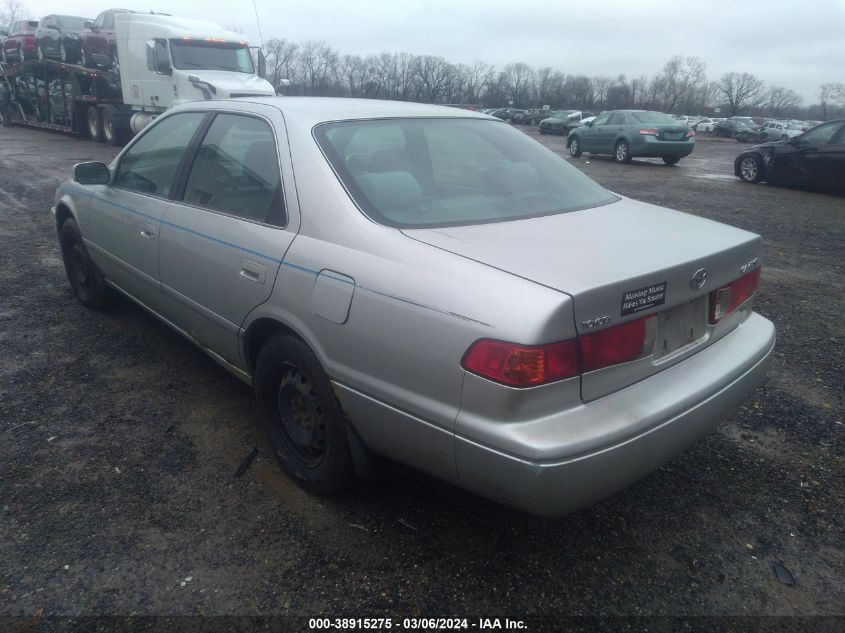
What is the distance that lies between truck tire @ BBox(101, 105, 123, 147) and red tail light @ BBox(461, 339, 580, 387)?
17358 mm

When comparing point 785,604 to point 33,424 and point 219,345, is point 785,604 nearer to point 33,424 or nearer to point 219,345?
point 219,345

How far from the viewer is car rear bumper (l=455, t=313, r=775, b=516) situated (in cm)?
192

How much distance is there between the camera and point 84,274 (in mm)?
4758

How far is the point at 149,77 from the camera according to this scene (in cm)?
1483

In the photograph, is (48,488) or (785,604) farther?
(48,488)

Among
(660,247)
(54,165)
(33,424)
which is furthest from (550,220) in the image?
(54,165)

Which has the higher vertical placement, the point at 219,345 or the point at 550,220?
the point at 550,220

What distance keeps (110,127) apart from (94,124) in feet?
4.52

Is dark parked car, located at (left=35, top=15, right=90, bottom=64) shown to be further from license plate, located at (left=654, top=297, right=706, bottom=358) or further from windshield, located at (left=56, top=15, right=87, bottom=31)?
license plate, located at (left=654, top=297, right=706, bottom=358)

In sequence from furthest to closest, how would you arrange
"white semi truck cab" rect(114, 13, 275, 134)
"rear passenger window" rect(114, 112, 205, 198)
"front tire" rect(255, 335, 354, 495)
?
"white semi truck cab" rect(114, 13, 275, 134) → "rear passenger window" rect(114, 112, 205, 198) → "front tire" rect(255, 335, 354, 495)

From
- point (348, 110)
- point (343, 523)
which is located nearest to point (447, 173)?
point (348, 110)

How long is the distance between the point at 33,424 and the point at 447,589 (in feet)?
7.63

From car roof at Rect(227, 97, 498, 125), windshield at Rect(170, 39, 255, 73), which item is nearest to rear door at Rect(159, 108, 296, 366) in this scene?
car roof at Rect(227, 97, 498, 125)

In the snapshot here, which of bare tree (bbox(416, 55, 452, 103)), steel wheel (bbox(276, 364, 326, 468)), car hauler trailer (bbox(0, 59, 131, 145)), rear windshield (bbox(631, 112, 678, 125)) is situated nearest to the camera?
steel wheel (bbox(276, 364, 326, 468))
